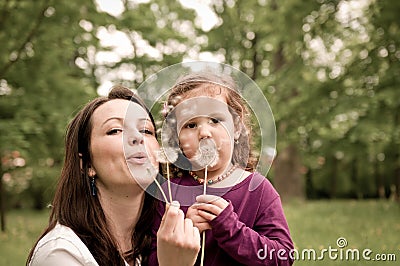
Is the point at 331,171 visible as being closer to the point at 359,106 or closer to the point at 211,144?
the point at 359,106

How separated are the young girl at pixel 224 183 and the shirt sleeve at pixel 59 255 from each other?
41 centimetres

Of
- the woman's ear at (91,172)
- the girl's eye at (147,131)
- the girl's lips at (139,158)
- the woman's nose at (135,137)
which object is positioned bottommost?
the woman's ear at (91,172)

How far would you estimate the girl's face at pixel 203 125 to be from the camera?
175 centimetres

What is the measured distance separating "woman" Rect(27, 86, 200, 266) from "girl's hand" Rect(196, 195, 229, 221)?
213mm

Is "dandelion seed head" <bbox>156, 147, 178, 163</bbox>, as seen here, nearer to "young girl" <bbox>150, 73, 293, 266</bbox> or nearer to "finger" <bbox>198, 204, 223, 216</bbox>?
"young girl" <bbox>150, 73, 293, 266</bbox>

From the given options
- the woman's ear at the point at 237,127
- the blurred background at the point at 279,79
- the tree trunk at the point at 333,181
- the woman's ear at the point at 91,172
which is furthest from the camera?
the tree trunk at the point at 333,181

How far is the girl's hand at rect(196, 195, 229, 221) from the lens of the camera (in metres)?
1.73

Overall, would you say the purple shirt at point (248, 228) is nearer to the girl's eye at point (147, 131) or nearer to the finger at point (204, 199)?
the finger at point (204, 199)

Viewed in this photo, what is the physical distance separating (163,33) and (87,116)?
23.8ft

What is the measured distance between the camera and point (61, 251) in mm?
1829

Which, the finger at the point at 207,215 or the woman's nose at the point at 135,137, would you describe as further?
the woman's nose at the point at 135,137

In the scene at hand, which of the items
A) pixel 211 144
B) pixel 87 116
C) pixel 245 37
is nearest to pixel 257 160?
pixel 211 144

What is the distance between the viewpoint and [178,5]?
14148 mm

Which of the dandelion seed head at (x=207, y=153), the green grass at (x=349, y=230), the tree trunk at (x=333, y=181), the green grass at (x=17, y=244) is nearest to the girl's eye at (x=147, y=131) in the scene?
the dandelion seed head at (x=207, y=153)
